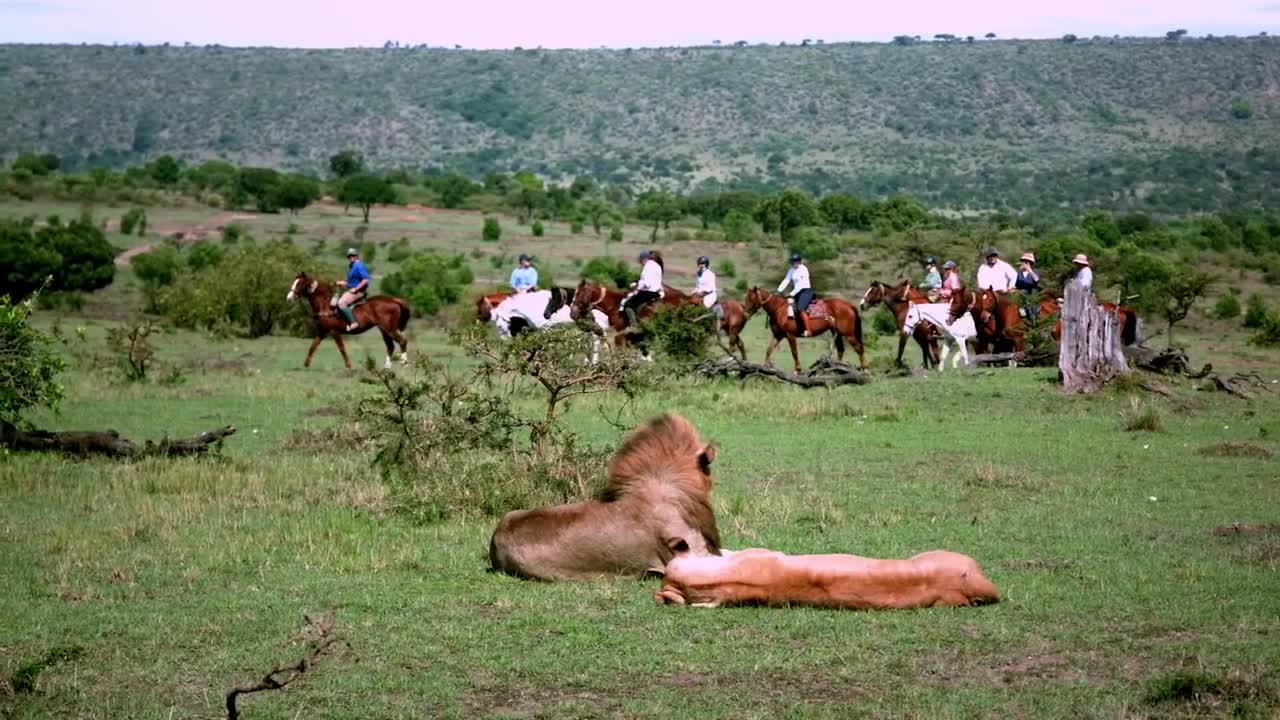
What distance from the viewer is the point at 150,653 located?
24.1 feet

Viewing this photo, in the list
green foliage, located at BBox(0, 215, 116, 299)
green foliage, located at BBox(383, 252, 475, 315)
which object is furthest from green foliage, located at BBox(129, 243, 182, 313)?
green foliage, located at BBox(383, 252, 475, 315)

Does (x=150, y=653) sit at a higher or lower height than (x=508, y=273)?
higher

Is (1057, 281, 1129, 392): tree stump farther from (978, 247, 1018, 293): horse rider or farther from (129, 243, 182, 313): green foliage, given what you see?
(129, 243, 182, 313): green foliage

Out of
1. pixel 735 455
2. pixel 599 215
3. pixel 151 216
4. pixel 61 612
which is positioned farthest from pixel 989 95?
pixel 61 612

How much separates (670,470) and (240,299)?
78.3 ft

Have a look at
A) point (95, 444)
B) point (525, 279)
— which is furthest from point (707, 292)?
point (95, 444)

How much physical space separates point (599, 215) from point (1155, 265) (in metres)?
31.1

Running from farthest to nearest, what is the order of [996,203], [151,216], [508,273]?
[996,203] < [151,216] < [508,273]

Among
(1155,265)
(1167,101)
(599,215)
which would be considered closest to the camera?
(1155,265)

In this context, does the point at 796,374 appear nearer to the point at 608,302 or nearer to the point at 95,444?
the point at 608,302

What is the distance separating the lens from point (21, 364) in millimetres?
13234

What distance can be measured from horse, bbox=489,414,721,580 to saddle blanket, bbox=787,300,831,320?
52.5ft

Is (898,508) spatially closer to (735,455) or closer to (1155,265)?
(735,455)

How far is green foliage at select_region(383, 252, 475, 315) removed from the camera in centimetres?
3669
